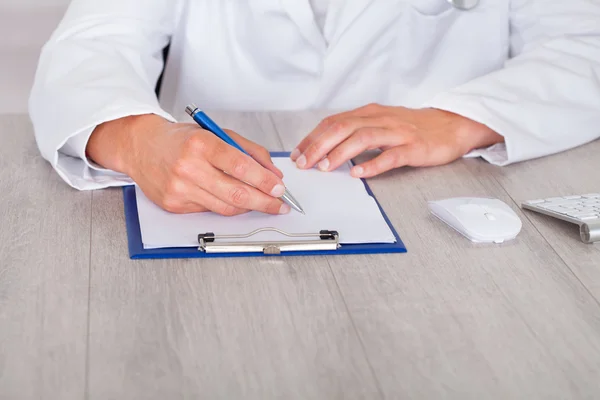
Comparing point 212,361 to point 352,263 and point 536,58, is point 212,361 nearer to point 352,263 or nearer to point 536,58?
point 352,263

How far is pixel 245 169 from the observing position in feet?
3.31

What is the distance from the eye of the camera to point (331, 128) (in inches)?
47.8

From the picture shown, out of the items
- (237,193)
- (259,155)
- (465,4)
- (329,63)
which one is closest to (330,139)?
(259,155)

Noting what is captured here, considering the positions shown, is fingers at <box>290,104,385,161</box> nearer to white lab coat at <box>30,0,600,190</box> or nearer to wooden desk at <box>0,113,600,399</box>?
white lab coat at <box>30,0,600,190</box>

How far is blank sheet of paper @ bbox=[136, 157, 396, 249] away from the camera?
97 centimetres

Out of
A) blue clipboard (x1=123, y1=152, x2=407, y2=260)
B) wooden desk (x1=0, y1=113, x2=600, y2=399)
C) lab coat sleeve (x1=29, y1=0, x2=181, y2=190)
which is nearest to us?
wooden desk (x1=0, y1=113, x2=600, y2=399)

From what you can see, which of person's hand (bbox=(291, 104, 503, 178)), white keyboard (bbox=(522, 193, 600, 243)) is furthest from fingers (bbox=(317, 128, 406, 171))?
white keyboard (bbox=(522, 193, 600, 243))

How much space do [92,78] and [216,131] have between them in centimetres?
28

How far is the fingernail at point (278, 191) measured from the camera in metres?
1.01

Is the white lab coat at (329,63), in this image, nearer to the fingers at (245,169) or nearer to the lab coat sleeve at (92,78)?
the lab coat sleeve at (92,78)

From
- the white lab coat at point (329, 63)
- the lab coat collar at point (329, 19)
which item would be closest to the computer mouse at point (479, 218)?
the white lab coat at point (329, 63)

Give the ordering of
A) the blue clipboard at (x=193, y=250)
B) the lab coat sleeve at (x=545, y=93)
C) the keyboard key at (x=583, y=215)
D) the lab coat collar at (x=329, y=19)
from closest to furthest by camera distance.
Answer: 1. the blue clipboard at (x=193, y=250)
2. the keyboard key at (x=583, y=215)
3. the lab coat sleeve at (x=545, y=93)
4. the lab coat collar at (x=329, y=19)

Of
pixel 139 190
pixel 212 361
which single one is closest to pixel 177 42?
pixel 139 190

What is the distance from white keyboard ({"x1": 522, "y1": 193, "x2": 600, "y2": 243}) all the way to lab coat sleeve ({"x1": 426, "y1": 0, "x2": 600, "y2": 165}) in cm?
18
